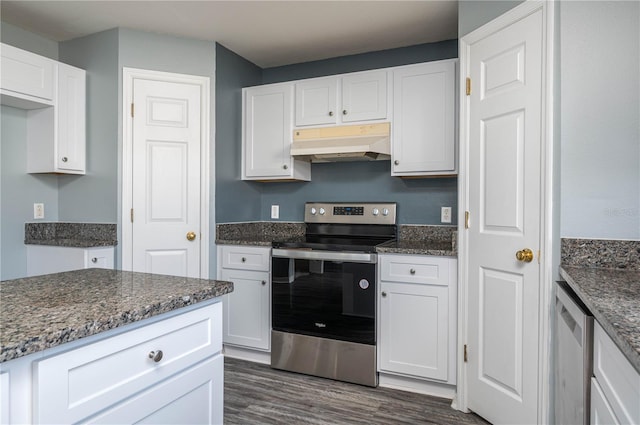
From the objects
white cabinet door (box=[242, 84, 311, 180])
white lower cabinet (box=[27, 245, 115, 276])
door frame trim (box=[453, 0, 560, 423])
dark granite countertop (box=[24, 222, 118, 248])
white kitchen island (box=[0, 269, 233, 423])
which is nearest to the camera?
white kitchen island (box=[0, 269, 233, 423])

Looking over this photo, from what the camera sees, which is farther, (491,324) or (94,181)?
(94,181)

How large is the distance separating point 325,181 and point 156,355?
2561 mm

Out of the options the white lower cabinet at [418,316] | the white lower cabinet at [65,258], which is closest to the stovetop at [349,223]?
the white lower cabinet at [418,316]

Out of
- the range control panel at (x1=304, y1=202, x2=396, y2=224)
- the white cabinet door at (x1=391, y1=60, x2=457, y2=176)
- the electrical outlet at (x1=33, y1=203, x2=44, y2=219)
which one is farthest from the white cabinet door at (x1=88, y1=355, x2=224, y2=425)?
the electrical outlet at (x1=33, y1=203, x2=44, y2=219)

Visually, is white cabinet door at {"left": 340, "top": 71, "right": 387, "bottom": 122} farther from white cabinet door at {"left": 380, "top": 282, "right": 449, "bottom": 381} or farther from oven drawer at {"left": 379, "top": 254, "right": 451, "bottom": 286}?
white cabinet door at {"left": 380, "top": 282, "right": 449, "bottom": 381}

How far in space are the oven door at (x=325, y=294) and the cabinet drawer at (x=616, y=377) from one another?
1548 mm

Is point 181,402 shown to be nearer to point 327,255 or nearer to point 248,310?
point 327,255

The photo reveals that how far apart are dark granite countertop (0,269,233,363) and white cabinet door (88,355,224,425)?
0.20 metres

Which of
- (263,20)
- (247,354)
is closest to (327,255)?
(247,354)

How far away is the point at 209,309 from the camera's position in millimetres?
1261

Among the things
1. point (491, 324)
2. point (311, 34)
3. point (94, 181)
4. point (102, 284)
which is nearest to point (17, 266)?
point (94, 181)

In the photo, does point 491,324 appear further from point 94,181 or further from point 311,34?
point 94,181

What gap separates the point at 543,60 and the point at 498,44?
0.30 meters

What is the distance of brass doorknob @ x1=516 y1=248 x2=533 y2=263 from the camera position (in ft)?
6.35
